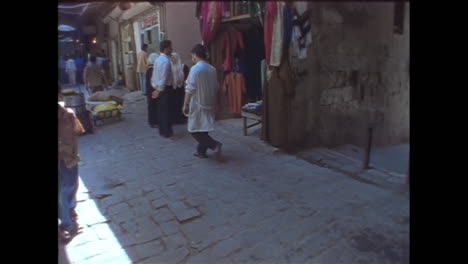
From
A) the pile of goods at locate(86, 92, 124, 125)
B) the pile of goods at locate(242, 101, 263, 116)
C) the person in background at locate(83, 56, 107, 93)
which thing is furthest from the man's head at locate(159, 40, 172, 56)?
the pile of goods at locate(242, 101, 263, 116)

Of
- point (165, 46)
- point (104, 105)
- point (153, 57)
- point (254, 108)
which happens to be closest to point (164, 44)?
point (165, 46)

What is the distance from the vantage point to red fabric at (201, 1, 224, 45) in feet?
3.44

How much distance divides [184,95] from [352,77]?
1032 mm

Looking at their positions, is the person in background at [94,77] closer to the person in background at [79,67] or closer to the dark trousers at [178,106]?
the person in background at [79,67]

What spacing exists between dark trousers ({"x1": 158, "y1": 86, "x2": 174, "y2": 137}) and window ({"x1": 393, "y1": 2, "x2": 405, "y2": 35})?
4.46 ft

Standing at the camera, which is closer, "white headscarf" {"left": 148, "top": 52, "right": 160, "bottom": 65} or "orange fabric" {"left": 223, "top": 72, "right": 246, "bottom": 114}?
"white headscarf" {"left": 148, "top": 52, "right": 160, "bottom": 65}

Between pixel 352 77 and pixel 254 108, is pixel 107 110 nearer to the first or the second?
pixel 254 108

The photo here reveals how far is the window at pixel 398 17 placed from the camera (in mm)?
727

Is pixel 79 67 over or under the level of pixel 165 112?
over

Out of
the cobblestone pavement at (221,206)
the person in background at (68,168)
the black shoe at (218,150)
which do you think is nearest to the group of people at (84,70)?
the person in background at (68,168)

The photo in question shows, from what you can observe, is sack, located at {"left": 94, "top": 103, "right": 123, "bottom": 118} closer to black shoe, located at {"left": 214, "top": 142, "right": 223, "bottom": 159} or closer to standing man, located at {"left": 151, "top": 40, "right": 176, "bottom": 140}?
standing man, located at {"left": 151, "top": 40, "right": 176, "bottom": 140}

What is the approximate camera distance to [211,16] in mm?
1122
